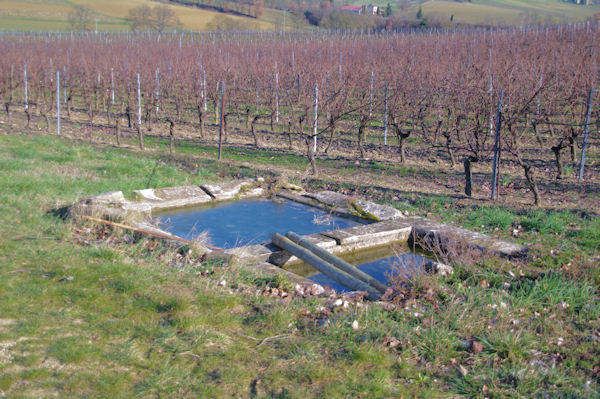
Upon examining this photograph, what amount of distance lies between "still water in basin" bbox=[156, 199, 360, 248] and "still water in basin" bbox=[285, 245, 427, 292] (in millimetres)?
758

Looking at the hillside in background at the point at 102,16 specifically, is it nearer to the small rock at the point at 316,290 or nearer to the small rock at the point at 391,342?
the small rock at the point at 316,290

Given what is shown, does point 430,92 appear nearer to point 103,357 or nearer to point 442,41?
point 103,357

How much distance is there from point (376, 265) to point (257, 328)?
7.97ft

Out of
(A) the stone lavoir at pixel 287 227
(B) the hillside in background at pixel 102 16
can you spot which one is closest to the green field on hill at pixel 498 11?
(B) the hillside in background at pixel 102 16

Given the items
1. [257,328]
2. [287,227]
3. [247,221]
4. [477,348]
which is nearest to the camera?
[477,348]

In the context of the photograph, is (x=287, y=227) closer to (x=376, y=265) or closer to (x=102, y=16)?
(x=376, y=265)

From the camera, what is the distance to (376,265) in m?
6.14

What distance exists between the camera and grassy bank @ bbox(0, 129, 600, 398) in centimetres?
327

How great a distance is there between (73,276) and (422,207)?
18.2ft

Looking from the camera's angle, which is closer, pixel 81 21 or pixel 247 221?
pixel 247 221

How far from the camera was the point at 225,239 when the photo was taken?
21.9 ft

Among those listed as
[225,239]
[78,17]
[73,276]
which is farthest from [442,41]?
[78,17]

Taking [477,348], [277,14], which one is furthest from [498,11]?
[477,348]

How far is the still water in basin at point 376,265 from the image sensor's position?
209 inches
